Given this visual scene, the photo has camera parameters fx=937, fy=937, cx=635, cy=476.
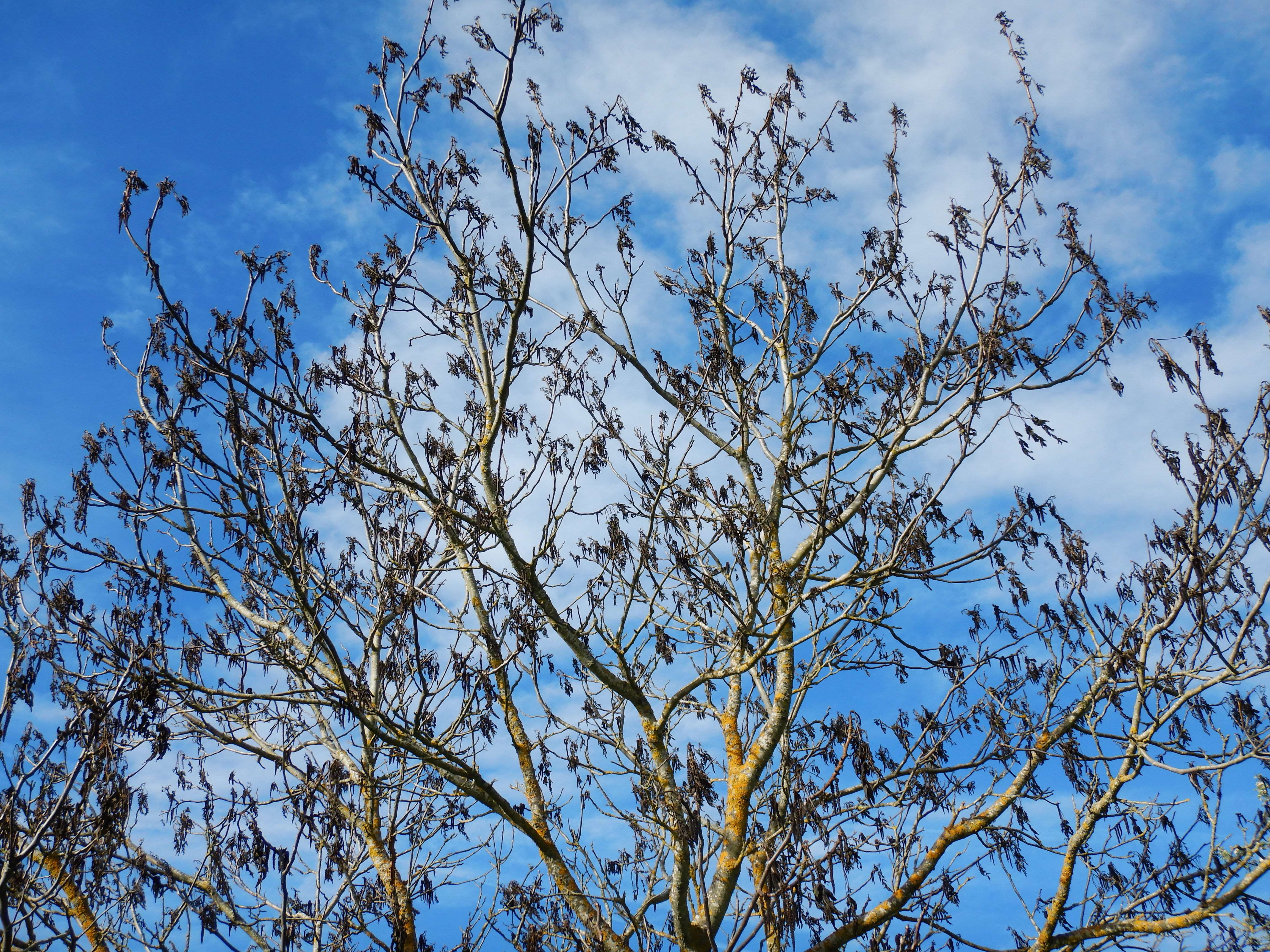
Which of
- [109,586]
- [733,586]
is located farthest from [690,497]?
[109,586]

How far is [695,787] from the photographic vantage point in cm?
600

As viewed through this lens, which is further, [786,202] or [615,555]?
[786,202]

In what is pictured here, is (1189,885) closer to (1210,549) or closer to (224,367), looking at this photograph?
(1210,549)

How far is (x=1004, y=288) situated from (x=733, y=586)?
10.5 ft

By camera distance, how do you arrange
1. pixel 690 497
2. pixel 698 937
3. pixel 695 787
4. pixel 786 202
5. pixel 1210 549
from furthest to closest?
pixel 786 202
pixel 690 497
pixel 1210 549
pixel 698 937
pixel 695 787

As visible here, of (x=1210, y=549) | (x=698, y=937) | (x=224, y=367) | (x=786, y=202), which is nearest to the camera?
(x=224, y=367)

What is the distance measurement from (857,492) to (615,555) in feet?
7.27

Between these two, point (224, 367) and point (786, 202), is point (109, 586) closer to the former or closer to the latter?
point (224, 367)

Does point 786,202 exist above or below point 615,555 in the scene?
above

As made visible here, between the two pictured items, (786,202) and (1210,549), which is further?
(786,202)

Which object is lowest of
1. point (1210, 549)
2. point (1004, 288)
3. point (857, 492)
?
point (1210, 549)

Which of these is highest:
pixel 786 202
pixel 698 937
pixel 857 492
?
pixel 786 202

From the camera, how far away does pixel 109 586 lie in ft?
22.7

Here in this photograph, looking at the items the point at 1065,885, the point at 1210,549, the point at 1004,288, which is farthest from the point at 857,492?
the point at 1065,885
